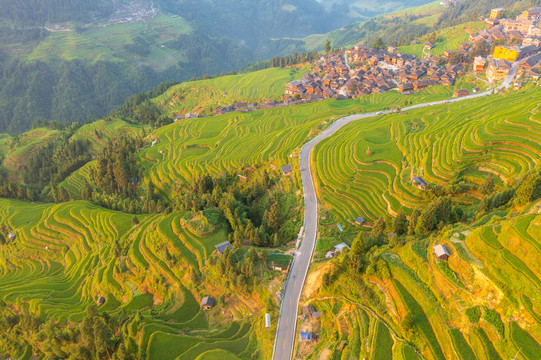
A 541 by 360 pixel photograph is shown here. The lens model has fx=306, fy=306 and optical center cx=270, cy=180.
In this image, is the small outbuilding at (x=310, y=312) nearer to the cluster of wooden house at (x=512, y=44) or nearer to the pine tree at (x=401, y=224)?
the pine tree at (x=401, y=224)

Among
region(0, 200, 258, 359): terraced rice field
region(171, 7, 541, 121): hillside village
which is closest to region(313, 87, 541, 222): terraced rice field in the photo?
region(0, 200, 258, 359): terraced rice field

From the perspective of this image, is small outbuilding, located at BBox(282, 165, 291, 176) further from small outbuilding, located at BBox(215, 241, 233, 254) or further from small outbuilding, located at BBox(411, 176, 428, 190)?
small outbuilding, located at BBox(411, 176, 428, 190)

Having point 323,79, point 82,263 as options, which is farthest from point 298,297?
point 323,79

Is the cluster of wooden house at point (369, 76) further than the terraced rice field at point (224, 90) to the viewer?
No

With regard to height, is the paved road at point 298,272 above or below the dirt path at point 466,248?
below

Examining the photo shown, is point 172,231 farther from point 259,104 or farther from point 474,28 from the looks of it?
point 474,28

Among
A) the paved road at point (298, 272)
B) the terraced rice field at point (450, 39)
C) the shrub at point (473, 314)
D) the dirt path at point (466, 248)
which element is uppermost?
the terraced rice field at point (450, 39)

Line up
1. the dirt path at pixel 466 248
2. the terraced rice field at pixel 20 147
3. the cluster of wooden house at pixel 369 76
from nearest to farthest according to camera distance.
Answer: the dirt path at pixel 466 248
the cluster of wooden house at pixel 369 76
the terraced rice field at pixel 20 147

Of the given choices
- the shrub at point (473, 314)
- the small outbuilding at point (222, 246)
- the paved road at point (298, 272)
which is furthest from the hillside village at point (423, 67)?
the shrub at point (473, 314)
